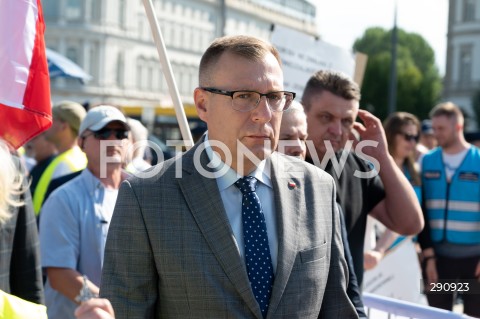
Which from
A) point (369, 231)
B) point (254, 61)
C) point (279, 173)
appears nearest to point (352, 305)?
point (279, 173)

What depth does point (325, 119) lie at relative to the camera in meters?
4.50

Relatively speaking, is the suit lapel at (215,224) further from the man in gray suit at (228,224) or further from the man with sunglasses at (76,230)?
the man with sunglasses at (76,230)

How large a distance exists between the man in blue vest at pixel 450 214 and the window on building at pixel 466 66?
7504 centimetres

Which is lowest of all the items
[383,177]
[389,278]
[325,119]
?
[389,278]

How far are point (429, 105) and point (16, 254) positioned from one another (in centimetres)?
7812

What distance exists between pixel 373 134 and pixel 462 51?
80573 mm

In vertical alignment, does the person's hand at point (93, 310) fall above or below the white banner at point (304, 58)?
below

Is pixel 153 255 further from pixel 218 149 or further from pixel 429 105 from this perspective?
pixel 429 105

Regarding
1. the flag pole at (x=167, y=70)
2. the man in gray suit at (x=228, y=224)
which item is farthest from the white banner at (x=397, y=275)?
the man in gray suit at (x=228, y=224)

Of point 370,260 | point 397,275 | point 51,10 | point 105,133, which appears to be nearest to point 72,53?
point 51,10

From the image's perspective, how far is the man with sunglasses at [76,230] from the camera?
4.78m

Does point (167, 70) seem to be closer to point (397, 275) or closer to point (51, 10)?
point (397, 275)

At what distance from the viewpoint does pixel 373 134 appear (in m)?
4.70

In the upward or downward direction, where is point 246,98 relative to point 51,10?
downward
